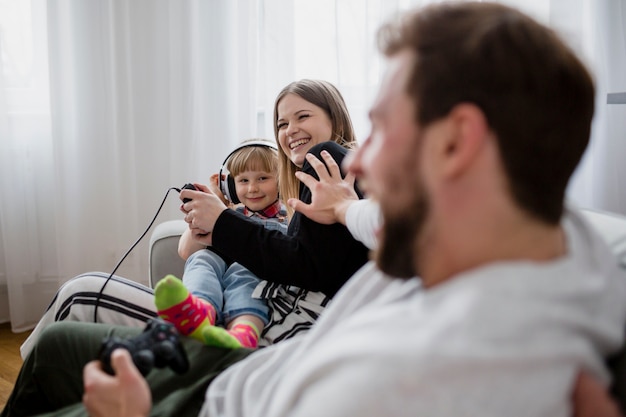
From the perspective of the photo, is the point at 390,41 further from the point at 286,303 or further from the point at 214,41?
the point at 214,41

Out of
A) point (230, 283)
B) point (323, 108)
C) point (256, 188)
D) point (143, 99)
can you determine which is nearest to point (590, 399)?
point (230, 283)

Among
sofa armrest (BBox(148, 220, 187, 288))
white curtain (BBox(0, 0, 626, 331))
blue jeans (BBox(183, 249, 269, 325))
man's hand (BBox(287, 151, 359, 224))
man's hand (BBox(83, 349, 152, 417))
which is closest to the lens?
man's hand (BBox(83, 349, 152, 417))

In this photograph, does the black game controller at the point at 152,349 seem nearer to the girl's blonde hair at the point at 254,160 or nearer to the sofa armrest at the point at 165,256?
the sofa armrest at the point at 165,256

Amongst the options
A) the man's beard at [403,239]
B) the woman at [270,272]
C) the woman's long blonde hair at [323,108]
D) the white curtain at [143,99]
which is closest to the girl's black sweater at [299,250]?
the woman at [270,272]

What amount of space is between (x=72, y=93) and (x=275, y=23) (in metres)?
0.95

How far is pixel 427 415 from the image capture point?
55cm

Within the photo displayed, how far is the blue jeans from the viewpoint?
4.71ft

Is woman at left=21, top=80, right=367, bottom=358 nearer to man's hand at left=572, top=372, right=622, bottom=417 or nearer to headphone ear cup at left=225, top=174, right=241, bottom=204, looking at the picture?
headphone ear cup at left=225, top=174, right=241, bottom=204

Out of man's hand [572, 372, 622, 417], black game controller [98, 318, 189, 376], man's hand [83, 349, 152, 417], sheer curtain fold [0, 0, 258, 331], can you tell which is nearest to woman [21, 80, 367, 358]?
black game controller [98, 318, 189, 376]

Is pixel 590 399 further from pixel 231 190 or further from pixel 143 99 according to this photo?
pixel 143 99

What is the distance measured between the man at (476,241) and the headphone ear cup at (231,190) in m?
1.29

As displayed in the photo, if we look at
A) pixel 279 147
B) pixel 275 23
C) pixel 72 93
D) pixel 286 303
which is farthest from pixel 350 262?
pixel 72 93

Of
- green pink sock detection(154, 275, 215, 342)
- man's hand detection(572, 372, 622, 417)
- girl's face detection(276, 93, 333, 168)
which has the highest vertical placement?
girl's face detection(276, 93, 333, 168)

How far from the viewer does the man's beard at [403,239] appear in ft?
2.03
